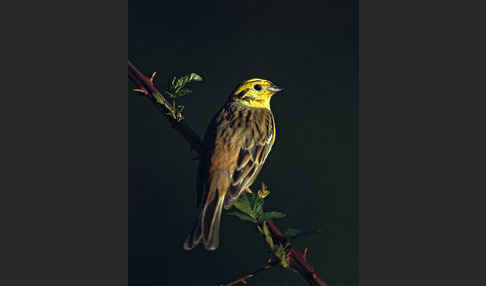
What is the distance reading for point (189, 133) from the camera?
10.1 feet

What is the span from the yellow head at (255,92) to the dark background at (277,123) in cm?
5

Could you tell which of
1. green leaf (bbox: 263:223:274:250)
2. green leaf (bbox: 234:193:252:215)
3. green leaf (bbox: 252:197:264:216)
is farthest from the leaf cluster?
green leaf (bbox: 263:223:274:250)

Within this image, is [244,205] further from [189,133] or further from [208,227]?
[189,133]

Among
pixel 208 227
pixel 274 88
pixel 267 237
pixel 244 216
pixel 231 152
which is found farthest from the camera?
pixel 274 88

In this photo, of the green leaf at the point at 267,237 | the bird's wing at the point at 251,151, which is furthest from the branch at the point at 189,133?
the bird's wing at the point at 251,151

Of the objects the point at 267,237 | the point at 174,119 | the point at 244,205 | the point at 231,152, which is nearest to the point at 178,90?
the point at 174,119

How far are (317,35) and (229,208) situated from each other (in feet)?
4.34

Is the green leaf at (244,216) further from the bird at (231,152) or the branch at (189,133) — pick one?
the bird at (231,152)

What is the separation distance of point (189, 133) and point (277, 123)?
66cm

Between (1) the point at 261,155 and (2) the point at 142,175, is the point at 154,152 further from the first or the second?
(1) the point at 261,155

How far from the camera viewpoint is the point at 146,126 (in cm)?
348

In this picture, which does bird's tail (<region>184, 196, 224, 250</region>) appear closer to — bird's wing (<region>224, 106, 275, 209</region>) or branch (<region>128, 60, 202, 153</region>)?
bird's wing (<region>224, 106, 275, 209</region>)

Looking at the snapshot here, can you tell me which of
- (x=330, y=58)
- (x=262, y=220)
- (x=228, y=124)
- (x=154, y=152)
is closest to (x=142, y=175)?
(x=154, y=152)

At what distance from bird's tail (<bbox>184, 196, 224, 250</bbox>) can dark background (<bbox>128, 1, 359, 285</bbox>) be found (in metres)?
0.34
